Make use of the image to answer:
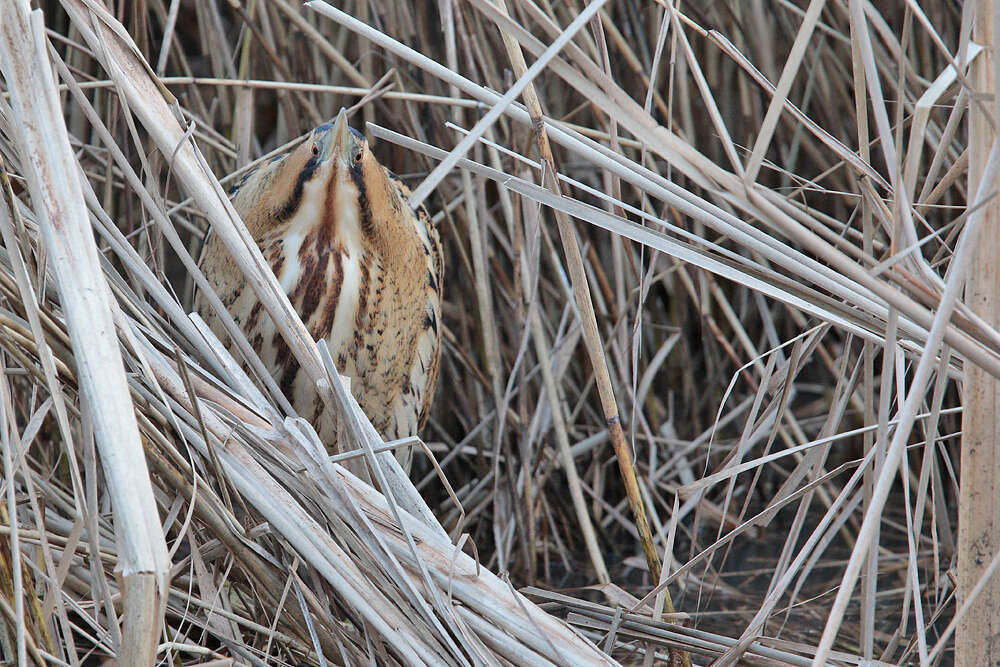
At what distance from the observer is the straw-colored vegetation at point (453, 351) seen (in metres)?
0.91

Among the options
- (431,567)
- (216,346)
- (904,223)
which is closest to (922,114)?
(904,223)

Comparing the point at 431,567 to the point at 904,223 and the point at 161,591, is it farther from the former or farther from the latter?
the point at 904,223

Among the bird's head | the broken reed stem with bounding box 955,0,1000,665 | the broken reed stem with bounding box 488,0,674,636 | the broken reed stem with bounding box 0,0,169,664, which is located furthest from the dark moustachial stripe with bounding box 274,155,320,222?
the broken reed stem with bounding box 955,0,1000,665

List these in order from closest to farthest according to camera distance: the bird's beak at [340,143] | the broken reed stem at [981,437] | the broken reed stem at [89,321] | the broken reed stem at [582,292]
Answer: the broken reed stem at [89,321] < the broken reed stem at [981,437] < the broken reed stem at [582,292] < the bird's beak at [340,143]

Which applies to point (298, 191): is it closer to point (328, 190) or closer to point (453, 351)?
point (328, 190)

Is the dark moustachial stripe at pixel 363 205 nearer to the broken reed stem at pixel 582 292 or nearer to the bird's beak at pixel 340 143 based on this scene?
the bird's beak at pixel 340 143

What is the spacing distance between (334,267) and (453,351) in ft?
2.19

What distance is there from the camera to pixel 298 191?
1.50 meters

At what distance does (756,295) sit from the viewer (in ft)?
7.61

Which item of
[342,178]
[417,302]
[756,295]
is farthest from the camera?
[756,295]

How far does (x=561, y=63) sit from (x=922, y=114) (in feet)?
1.01

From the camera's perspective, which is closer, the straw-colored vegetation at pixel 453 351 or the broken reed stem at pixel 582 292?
the straw-colored vegetation at pixel 453 351

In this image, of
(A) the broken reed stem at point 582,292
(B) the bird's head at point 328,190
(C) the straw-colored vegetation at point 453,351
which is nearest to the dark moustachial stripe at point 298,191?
(B) the bird's head at point 328,190

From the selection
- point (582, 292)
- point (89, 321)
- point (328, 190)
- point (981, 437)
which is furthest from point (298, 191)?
point (981, 437)
